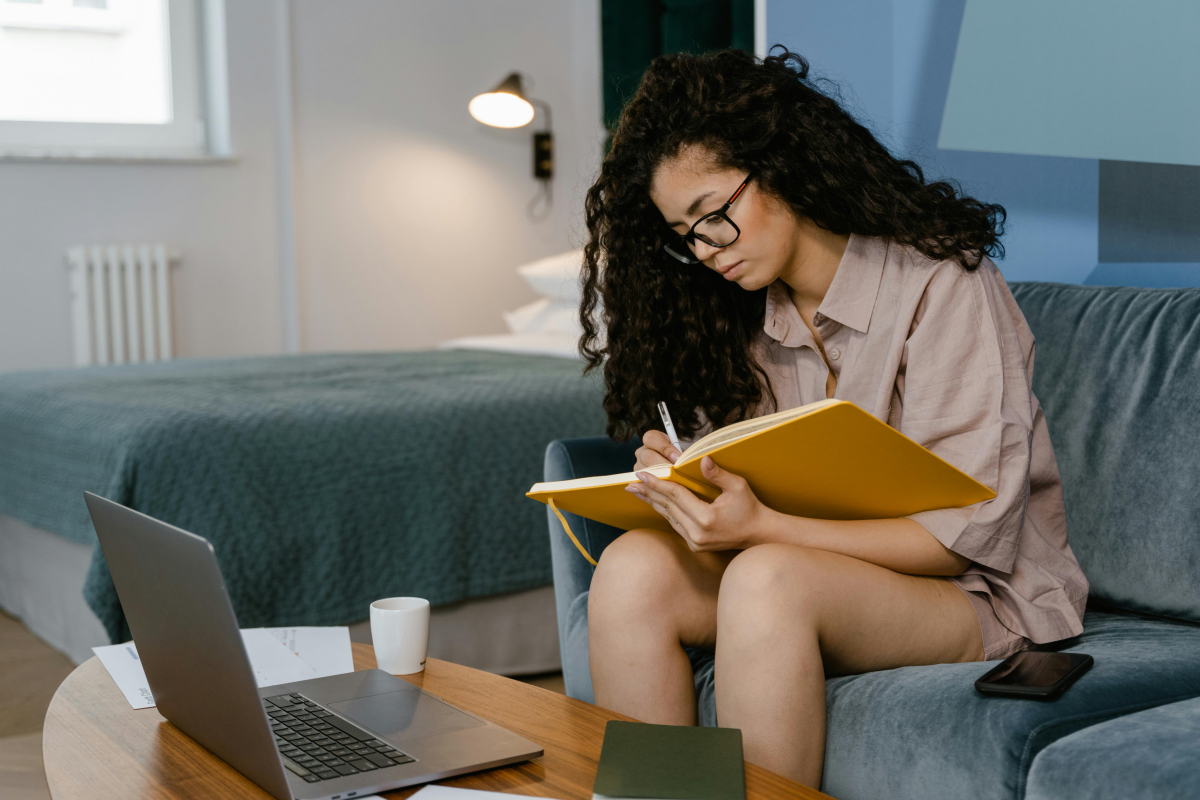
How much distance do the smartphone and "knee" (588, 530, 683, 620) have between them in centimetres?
32

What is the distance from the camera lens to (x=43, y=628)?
2.18 m

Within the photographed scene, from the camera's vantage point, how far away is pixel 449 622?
73.5 inches

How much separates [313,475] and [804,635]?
102 centimetres

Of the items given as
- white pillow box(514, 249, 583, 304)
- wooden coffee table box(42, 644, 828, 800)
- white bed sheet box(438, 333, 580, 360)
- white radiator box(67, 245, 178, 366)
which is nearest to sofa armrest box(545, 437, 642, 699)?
wooden coffee table box(42, 644, 828, 800)

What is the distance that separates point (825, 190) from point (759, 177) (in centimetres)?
7

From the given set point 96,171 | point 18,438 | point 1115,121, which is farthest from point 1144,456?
point 96,171

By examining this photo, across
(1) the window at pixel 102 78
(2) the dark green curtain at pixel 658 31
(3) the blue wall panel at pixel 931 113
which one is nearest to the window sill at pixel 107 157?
(1) the window at pixel 102 78

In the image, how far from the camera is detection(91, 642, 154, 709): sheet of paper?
0.94 meters

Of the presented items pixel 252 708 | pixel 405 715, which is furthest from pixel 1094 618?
pixel 252 708

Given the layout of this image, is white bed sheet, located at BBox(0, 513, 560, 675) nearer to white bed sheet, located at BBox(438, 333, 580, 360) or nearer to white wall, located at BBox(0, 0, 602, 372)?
white bed sheet, located at BBox(438, 333, 580, 360)

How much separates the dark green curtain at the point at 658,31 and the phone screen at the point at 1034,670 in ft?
6.97

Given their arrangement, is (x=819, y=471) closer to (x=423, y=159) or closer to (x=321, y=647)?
(x=321, y=647)

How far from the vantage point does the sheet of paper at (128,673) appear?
944 millimetres

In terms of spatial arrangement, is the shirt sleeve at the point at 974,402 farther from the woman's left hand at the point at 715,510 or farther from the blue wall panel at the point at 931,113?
the blue wall panel at the point at 931,113
